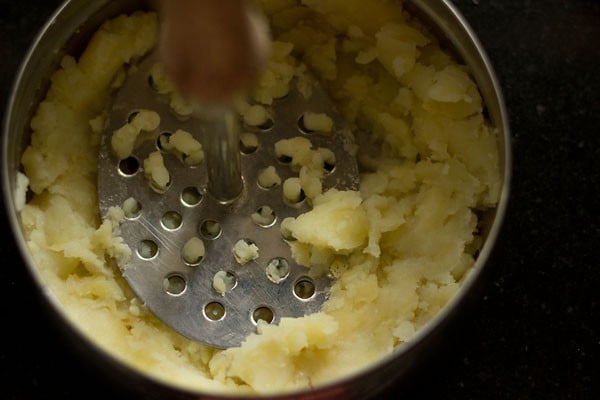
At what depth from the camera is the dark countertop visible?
92 cm

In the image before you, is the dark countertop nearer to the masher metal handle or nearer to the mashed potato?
the mashed potato

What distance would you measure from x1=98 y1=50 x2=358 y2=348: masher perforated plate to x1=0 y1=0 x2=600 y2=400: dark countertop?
0.35 ft

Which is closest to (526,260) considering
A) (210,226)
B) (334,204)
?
(334,204)

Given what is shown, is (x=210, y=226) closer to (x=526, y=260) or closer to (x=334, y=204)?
(x=334, y=204)

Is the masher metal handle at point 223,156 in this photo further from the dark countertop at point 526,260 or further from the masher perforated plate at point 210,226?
the dark countertop at point 526,260

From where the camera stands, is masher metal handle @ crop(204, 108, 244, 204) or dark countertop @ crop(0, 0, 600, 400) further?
dark countertop @ crop(0, 0, 600, 400)

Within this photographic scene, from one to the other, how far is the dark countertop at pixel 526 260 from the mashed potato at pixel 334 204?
2.1 inches

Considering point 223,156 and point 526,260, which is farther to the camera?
point 526,260

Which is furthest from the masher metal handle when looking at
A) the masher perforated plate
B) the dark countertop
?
the dark countertop

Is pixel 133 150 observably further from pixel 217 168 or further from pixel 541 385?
pixel 541 385

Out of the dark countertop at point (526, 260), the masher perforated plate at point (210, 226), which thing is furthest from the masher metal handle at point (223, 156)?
the dark countertop at point (526, 260)

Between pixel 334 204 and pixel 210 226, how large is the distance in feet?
0.40

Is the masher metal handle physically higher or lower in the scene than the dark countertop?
higher

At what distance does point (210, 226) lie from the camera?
35.8 inches
